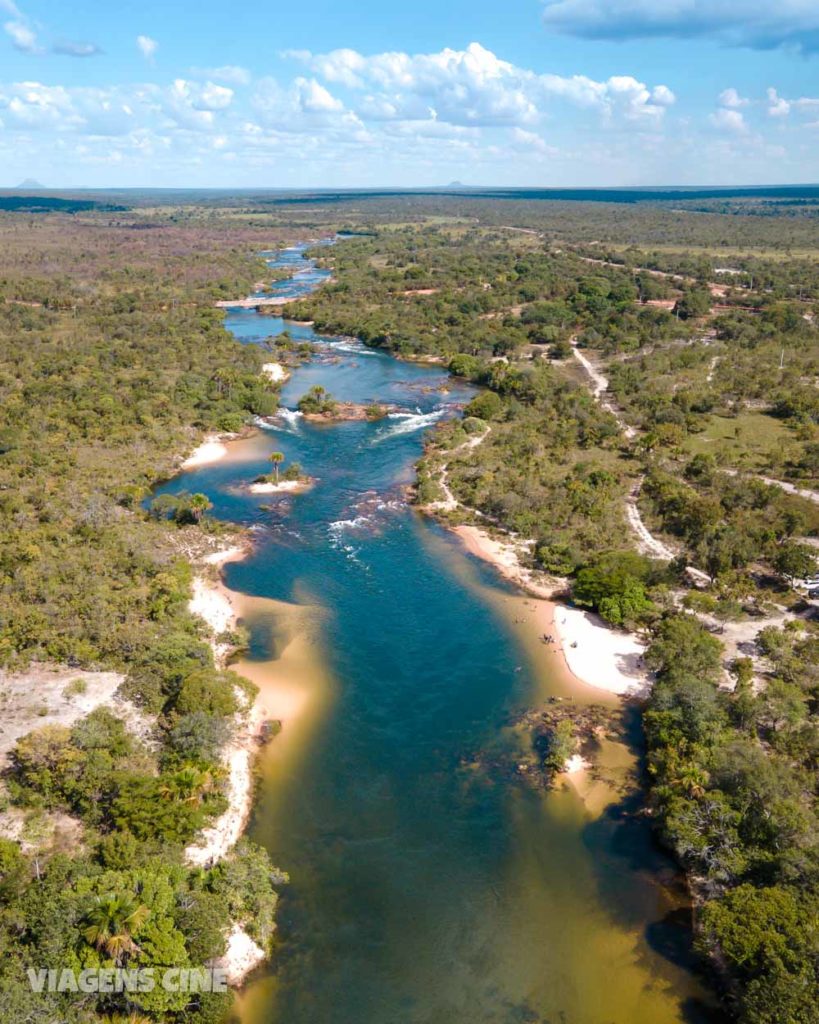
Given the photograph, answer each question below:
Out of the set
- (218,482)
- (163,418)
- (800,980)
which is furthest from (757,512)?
A: (163,418)

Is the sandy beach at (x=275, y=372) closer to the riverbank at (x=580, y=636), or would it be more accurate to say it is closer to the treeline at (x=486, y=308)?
the treeline at (x=486, y=308)

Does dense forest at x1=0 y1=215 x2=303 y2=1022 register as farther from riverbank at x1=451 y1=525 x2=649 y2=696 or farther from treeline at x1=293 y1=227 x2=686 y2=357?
treeline at x1=293 y1=227 x2=686 y2=357

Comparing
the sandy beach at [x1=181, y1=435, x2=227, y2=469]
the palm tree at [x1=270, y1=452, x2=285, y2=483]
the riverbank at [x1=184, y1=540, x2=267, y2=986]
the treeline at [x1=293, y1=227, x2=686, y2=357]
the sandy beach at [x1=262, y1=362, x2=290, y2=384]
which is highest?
the treeline at [x1=293, y1=227, x2=686, y2=357]

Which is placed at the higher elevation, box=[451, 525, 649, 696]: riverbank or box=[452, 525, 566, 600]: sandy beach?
box=[452, 525, 566, 600]: sandy beach

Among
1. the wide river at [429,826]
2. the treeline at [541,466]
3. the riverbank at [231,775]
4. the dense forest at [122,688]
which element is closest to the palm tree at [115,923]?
the dense forest at [122,688]

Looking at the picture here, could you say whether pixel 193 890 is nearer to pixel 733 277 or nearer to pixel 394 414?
pixel 394 414

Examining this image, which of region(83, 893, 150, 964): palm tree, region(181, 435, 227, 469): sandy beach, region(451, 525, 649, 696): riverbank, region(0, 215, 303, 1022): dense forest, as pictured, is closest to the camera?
region(83, 893, 150, 964): palm tree

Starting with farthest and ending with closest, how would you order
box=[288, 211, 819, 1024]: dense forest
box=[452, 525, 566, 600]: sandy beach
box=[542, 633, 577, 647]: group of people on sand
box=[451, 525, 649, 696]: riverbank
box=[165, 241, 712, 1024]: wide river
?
box=[452, 525, 566, 600]: sandy beach, box=[542, 633, 577, 647]: group of people on sand, box=[451, 525, 649, 696]: riverbank, box=[288, 211, 819, 1024]: dense forest, box=[165, 241, 712, 1024]: wide river

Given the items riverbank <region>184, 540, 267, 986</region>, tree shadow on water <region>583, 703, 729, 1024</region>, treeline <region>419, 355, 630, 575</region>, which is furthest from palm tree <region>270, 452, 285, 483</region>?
tree shadow on water <region>583, 703, 729, 1024</region>
